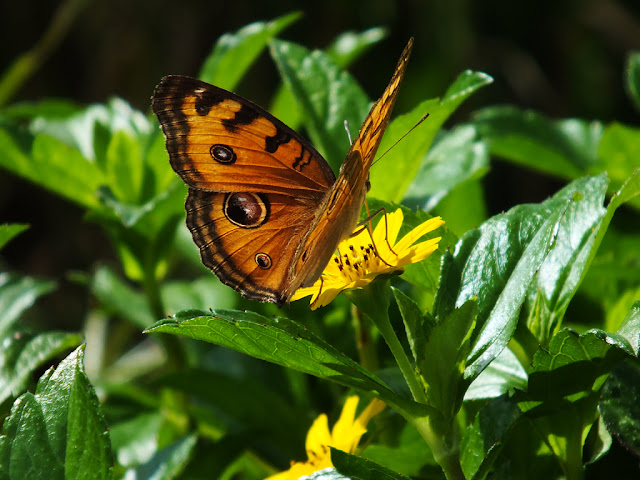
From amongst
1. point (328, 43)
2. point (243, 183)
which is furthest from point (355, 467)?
point (328, 43)

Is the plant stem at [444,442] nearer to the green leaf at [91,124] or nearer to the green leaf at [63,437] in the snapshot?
the green leaf at [63,437]

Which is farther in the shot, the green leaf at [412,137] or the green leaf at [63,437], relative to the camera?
the green leaf at [412,137]

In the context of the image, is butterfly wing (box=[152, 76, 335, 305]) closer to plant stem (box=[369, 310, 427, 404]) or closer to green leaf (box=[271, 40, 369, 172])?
green leaf (box=[271, 40, 369, 172])

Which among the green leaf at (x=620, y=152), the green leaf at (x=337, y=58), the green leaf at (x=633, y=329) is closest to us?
the green leaf at (x=633, y=329)

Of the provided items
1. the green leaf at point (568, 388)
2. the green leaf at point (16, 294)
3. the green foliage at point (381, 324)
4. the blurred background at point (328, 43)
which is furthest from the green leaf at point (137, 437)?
the blurred background at point (328, 43)

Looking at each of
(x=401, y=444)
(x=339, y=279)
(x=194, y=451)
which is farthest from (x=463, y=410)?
(x=194, y=451)

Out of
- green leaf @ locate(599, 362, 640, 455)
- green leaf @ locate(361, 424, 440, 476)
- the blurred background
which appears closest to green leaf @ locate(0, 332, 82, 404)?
green leaf @ locate(361, 424, 440, 476)
